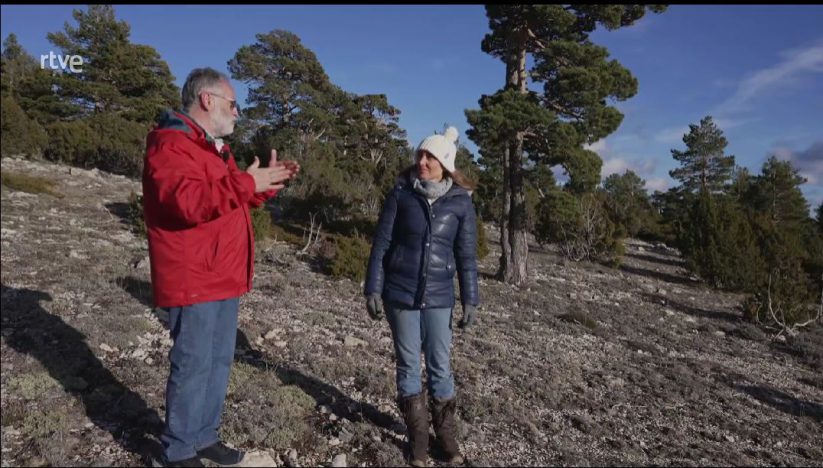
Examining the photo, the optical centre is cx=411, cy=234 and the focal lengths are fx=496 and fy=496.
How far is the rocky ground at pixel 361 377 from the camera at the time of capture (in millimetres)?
3125

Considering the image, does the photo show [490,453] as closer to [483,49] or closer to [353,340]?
[353,340]

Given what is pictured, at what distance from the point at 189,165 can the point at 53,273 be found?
6.16 m

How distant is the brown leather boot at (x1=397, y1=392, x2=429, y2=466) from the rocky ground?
0.17 m

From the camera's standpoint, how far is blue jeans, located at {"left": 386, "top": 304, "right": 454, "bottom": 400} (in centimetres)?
280

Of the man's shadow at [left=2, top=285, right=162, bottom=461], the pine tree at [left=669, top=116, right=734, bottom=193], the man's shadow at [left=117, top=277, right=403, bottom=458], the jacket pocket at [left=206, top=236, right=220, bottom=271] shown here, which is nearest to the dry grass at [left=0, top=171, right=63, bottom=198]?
the man's shadow at [left=2, top=285, right=162, bottom=461]

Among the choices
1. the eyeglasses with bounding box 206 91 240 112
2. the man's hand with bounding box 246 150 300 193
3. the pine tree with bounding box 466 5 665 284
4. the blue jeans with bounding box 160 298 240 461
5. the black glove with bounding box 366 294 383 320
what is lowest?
the blue jeans with bounding box 160 298 240 461

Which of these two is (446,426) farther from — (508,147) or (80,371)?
(508,147)

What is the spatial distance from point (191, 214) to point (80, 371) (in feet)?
9.02

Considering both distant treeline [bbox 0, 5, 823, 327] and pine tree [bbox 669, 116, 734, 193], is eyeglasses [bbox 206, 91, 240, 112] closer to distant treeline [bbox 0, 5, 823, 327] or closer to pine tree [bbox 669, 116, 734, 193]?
distant treeline [bbox 0, 5, 823, 327]

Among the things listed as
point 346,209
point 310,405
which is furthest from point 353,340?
point 346,209

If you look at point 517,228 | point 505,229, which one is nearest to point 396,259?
point 517,228

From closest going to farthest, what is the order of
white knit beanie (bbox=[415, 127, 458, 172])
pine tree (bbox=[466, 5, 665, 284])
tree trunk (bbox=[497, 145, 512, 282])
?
white knit beanie (bbox=[415, 127, 458, 172]) → pine tree (bbox=[466, 5, 665, 284]) → tree trunk (bbox=[497, 145, 512, 282])

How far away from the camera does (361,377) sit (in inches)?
169

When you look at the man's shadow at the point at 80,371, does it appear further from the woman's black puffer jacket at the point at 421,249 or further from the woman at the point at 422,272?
the woman's black puffer jacket at the point at 421,249
